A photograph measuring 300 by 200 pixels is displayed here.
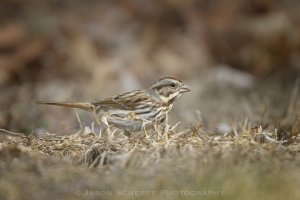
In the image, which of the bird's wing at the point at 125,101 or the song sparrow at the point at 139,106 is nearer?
the song sparrow at the point at 139,106

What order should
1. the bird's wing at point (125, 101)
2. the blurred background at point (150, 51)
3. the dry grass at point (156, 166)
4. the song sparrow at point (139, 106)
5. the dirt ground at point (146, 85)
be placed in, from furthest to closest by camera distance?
the blurred background at point (150, 51) < the bird's wing at point (125, 101) < the song sparrow at point (139, 106) < the dirt ground at point (146, 85) < the dry grass at point (156, 166)

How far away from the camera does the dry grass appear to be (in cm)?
491

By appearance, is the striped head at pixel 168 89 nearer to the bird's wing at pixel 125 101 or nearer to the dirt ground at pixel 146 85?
the bird's wing at pixel 125 101

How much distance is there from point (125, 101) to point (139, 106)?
14 centimetres

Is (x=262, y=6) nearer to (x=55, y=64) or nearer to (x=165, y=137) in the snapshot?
(x=55, y=64)

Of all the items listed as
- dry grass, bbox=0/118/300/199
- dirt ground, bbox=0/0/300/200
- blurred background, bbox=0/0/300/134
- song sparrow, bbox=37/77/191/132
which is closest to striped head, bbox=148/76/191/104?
song sparrow, bbox=37/77/191/132

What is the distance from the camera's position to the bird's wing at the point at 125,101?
737cm

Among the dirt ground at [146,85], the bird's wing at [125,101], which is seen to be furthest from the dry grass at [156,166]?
the bird's wing at [125,101]

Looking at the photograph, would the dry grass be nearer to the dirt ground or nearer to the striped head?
the dirt ground

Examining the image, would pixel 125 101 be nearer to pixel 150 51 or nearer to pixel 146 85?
pixel 146 85

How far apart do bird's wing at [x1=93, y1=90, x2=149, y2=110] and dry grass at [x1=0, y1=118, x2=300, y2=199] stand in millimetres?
740

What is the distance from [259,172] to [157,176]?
1.86 feet

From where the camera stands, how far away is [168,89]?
7.53 metres

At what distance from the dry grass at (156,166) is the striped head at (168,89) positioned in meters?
0.82
